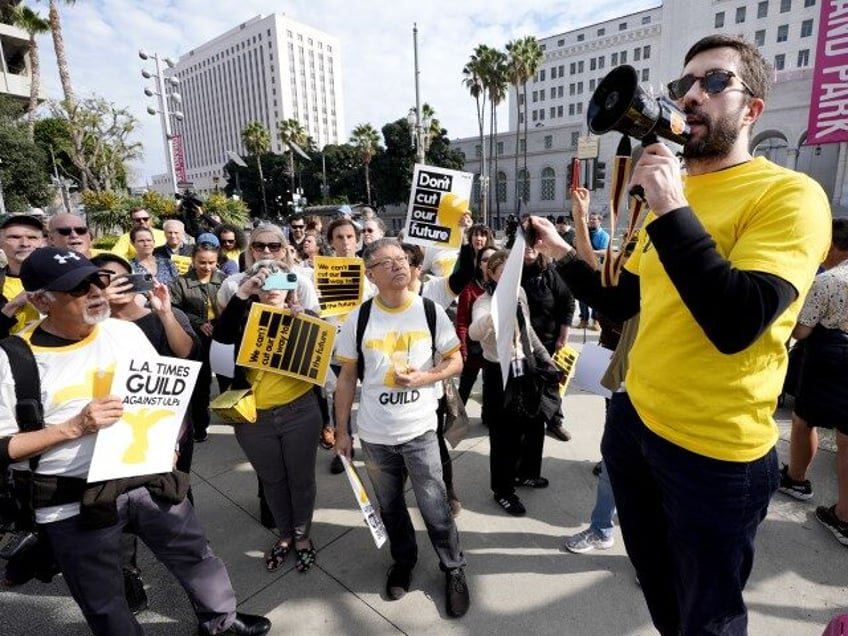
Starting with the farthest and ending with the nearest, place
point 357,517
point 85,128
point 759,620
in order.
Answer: point 85,128, point 357,517, point 759,620

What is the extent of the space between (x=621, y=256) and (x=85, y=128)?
30113mm

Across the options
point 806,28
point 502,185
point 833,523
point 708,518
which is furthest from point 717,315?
point 806,28

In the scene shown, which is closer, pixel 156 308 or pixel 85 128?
pixel 156 308

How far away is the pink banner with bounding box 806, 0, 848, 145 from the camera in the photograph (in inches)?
467

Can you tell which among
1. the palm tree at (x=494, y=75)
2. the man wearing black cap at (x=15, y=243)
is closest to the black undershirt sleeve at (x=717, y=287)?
the man wearing black cap at (x=15, y=243)

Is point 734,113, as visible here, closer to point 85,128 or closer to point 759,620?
point 759,620

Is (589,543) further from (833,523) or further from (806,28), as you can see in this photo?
(806,28)

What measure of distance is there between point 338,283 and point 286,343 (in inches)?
45.5

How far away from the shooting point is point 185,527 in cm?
209

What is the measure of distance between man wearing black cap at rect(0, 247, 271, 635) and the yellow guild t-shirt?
79.2 inches

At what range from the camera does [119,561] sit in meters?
1.93

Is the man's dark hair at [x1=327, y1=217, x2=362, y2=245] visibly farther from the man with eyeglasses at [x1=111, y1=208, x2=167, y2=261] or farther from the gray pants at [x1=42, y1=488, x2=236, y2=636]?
the gray pants at [x1=42, y1=488, x2=236, y2=636]

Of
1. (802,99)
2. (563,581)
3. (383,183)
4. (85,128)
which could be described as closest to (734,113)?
(563,581)

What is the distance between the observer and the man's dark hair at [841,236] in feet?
9.46
